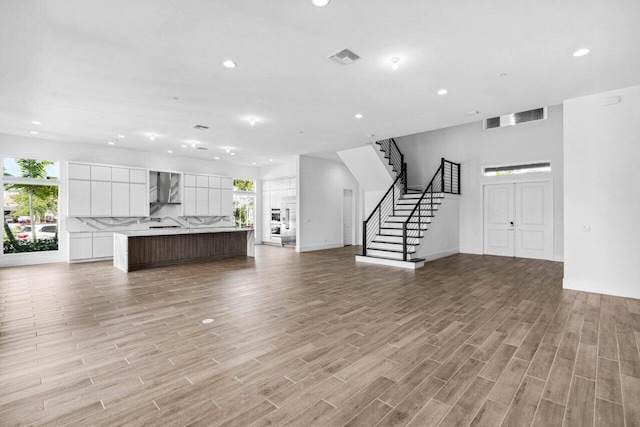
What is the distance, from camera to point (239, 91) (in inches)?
192

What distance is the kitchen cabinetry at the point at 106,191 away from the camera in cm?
824

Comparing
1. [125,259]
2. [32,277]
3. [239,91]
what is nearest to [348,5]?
[239,91]

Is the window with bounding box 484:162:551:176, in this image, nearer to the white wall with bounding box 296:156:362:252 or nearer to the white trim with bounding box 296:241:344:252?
the white wall with bounding box 296:156:362:252

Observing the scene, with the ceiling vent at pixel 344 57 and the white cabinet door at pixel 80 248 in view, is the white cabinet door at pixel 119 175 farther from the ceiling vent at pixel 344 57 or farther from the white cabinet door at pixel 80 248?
the ceiling vent at pixel 344 57

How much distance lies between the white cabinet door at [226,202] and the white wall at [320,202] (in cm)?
293

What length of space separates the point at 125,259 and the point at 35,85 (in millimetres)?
3792

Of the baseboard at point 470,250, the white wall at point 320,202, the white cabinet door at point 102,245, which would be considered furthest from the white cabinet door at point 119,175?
the baseboard at point 470,250

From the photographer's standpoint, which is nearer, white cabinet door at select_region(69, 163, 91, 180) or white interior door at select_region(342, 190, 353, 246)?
white cabinet door at select_region(69, 163, 91, 180)

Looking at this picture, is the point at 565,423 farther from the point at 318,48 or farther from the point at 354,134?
the point at 354,134

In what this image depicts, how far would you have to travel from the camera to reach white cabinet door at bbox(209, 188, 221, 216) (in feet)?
35.9

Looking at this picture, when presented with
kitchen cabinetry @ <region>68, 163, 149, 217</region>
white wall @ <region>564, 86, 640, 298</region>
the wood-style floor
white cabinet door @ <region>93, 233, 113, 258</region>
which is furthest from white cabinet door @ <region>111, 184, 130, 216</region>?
white wall @ <region>564, 86, 640, 298</region>

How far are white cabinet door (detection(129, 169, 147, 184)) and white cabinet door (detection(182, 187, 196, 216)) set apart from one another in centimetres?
128

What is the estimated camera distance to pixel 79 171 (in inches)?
326

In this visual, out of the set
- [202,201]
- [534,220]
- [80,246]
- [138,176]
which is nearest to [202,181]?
[202,201]
